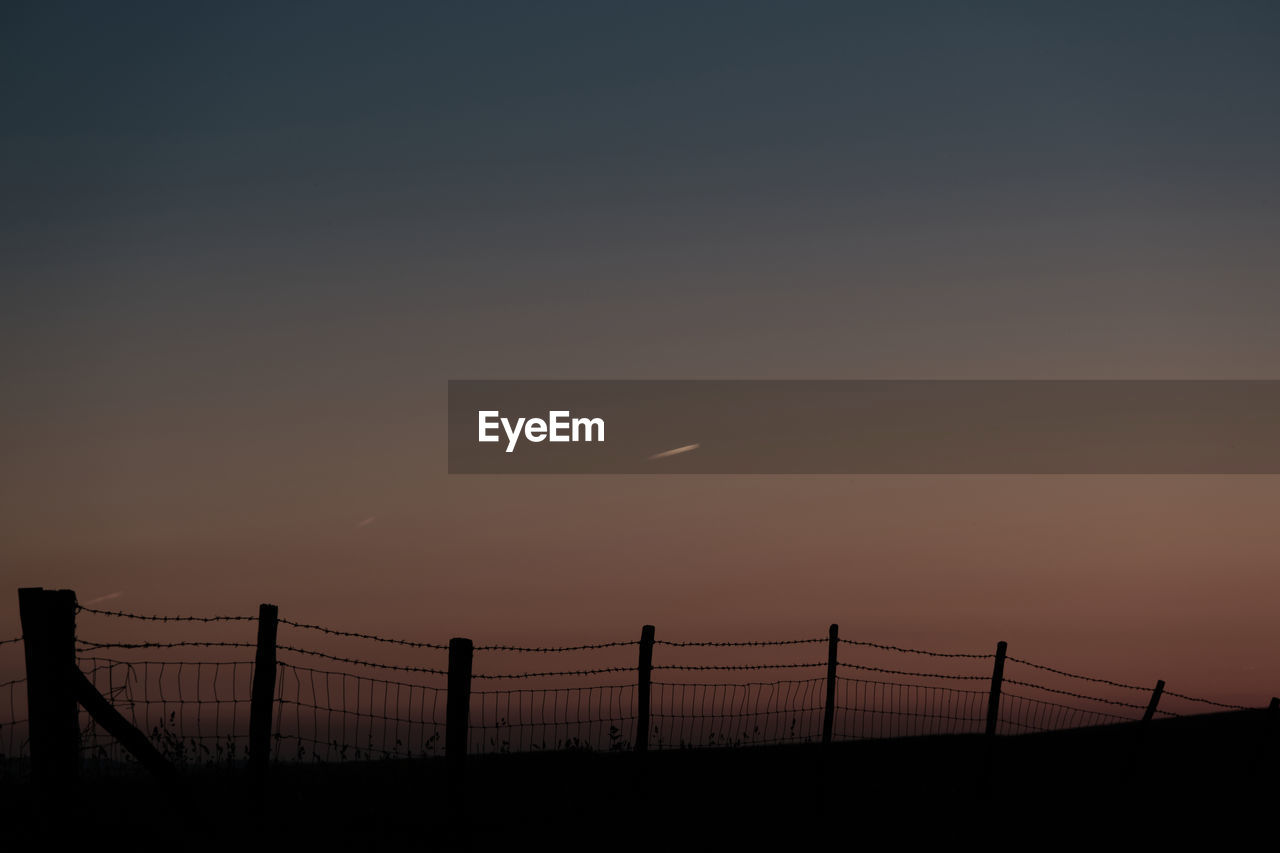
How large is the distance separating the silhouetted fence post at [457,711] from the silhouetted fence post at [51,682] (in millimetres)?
3561

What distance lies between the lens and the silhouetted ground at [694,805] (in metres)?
12.6

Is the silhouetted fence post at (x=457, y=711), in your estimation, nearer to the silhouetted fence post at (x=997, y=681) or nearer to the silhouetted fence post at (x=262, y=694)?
the silhouetted fence post at (x=262, y=694)

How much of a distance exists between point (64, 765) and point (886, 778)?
1246 cm

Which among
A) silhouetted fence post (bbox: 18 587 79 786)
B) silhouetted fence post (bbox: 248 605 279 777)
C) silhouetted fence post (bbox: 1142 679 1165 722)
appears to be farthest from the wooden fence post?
silhouetted fence post (bbox: 1142 679 1165 722)

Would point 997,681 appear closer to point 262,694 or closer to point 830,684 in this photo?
point 830,684

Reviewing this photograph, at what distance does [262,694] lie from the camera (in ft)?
40.7

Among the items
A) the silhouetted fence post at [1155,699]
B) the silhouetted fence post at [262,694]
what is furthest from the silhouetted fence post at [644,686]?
the silhouetted fence post at [1155,699]

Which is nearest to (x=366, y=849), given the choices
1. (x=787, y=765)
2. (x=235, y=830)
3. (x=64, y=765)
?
(x=235, y=830)

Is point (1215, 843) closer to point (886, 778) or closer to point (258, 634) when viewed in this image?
point (886, 778)

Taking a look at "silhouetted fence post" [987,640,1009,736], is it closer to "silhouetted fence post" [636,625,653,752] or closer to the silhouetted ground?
the silhouetted ground

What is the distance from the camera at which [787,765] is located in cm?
1995

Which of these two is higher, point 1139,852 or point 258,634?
point 258,634

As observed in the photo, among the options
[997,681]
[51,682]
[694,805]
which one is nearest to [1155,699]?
[997,681]

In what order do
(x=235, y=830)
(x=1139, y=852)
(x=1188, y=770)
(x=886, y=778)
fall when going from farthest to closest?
(x=1188, y=770) < (x=886, y=778) < (x=1139, y=852) < (x=235, y=830)
